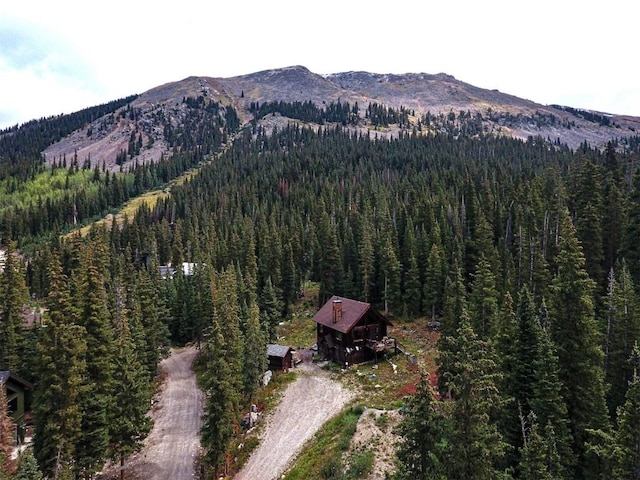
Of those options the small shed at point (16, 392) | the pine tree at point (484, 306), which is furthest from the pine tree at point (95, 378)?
the pine tree at point (484, 306)

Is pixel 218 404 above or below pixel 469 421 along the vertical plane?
below

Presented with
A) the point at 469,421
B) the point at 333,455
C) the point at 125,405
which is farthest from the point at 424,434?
the point at 125,405

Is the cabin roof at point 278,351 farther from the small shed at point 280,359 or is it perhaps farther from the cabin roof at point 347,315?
the cabin roof at point 347,315

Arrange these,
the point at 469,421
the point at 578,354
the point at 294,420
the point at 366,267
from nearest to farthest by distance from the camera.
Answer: the point at 469,421
the point at 578,354
the point at 294,420
the point at 366,267

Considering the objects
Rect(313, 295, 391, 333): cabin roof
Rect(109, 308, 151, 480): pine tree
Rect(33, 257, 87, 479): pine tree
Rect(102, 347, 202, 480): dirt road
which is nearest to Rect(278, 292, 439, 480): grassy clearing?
Rect(313, 295, 391, 333): cabin roof

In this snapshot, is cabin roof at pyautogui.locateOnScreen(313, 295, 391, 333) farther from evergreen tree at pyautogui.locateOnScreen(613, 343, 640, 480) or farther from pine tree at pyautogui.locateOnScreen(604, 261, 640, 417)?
evergreen tree at pyautogui.locateOnScreen(613, 343, 640, 480)

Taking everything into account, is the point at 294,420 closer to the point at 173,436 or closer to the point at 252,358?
the point at 252,358

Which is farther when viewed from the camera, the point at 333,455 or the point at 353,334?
the point at 353,334

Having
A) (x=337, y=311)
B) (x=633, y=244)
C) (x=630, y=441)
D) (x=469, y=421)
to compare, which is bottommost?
(x=337, y=311)

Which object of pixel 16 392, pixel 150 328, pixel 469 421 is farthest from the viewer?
pixel 150 328
